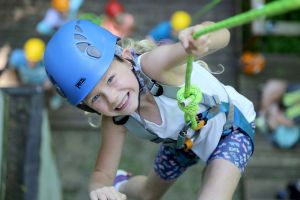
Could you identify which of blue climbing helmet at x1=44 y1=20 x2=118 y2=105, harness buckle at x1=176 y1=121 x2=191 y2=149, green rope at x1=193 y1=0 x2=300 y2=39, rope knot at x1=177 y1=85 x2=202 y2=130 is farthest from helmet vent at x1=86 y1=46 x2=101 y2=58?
green rope at x1=193 y1=0 x2=300 y2=39

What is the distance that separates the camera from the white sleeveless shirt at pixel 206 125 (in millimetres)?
2951

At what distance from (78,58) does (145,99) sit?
0.42 m

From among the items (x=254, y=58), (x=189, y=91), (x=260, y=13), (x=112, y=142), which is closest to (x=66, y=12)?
(x=254, y=58)

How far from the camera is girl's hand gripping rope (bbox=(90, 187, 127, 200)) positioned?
9.03ft

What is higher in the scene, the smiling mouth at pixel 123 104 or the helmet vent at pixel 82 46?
the helmet vent at pixel 82 46

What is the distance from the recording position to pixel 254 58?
22.0ft

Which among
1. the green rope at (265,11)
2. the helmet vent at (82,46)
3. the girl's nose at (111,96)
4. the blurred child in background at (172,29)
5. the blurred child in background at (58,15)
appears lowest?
the blurred child in background at (58,15)

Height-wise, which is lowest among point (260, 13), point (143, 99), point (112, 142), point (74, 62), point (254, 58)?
point (254, 58)

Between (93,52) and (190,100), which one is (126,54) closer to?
(93,52)

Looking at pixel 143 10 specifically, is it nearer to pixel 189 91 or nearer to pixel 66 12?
pixel 66 12

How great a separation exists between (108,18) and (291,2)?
4.66m

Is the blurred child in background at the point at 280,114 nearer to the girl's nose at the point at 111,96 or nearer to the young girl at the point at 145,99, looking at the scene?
the young girl at the point at 145,99

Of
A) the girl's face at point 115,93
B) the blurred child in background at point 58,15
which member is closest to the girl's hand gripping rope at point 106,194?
the girl's face at point 115,93

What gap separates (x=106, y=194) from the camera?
280cm
